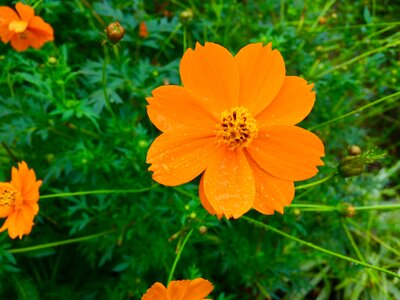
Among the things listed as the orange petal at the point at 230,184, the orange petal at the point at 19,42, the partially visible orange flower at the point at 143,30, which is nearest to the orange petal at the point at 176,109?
the orange petal at the point at 230,184

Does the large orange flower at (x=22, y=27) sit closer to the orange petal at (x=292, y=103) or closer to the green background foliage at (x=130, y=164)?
the green background foliage at (x=130, y=164)

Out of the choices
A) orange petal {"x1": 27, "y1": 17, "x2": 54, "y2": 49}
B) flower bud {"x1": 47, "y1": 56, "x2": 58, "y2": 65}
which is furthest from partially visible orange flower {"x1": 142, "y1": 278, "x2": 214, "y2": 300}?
orange petal {"x1": 27, "y1": 17, "x2": 54, "y2": 49}

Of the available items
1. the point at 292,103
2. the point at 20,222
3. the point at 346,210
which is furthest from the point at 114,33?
the point at 346,210

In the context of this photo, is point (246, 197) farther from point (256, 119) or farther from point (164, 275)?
point (164, 275)

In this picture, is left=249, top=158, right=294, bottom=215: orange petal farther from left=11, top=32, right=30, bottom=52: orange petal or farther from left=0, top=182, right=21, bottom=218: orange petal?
left=11, top=32, right=30, bottom=52: orange petal

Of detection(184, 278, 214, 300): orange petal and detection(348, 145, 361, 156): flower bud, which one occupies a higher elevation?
detection(348, 145, 361, 156): flower bud

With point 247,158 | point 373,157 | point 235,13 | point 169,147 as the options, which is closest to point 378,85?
point 235,13
